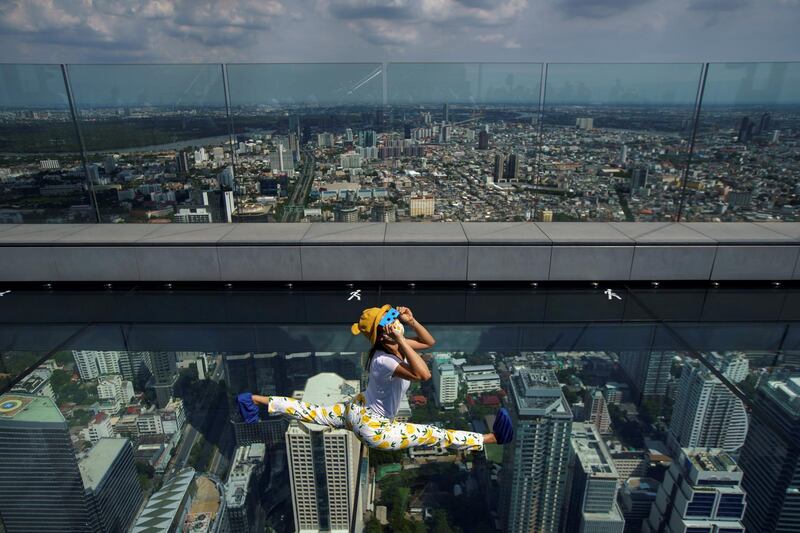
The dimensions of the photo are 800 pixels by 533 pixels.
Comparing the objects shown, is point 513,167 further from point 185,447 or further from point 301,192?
point 185,447

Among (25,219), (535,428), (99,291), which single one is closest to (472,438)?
(535,428)

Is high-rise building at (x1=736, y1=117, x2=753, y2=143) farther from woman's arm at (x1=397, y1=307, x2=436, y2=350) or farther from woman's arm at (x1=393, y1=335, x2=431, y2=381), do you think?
woman's arm at (x1=393, y1=335, x2=431, y2=381)

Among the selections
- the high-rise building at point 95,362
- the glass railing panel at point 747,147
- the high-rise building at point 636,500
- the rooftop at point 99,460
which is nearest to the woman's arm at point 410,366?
the high-rise building at point 636,500

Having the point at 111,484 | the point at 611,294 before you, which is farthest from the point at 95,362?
the point at 611,294

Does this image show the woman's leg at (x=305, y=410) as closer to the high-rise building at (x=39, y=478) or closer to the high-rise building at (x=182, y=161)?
the high-rise building at (x=39, y=478)

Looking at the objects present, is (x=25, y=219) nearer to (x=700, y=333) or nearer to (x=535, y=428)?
(x=535, y=428)

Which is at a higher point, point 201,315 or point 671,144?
point 671,144

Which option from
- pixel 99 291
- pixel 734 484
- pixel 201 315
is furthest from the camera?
pixel 99 291
